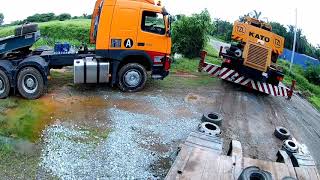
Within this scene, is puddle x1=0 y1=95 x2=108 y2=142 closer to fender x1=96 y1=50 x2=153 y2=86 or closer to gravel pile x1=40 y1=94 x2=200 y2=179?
gravel pile x1=40 y1=94 x2=200 y2=179

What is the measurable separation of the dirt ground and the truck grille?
116 centimetres

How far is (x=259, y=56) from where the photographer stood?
14.1 meters

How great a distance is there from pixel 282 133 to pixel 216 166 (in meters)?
4.77

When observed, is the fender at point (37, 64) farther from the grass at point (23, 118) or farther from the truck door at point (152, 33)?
the truck door at point (152, 33)

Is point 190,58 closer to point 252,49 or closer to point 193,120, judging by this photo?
point 252,49

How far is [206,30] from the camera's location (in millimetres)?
18875

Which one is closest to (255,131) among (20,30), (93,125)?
(93,125)

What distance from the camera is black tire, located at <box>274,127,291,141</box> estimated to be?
10.8 m

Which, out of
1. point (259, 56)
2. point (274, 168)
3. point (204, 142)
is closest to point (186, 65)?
point (259, 56)

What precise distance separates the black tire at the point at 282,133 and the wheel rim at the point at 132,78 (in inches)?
188

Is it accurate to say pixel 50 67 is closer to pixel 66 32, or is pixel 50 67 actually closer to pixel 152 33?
pixel 152 33

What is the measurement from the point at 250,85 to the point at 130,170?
24.8 ft

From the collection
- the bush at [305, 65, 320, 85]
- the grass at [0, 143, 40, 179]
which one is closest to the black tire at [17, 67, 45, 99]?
the grass at [0, 143, 40, 179]

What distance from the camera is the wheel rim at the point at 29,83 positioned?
464 inches
